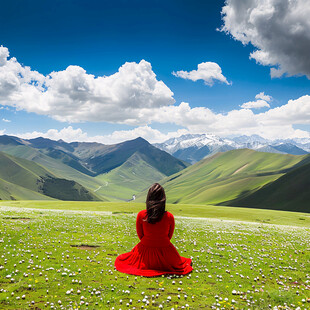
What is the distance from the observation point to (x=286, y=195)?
15588 cm

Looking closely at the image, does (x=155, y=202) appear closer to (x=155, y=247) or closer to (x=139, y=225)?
(x=139, y=225)

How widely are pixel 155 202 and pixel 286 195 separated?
172m

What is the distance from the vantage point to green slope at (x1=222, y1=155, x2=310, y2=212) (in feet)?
465

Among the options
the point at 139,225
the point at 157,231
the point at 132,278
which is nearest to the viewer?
the point at 132,278

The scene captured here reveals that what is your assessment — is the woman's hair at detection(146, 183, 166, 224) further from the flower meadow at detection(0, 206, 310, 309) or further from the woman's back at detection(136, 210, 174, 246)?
the flower meadow at detection(0, 206, 310, 309)

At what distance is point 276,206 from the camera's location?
146125mm

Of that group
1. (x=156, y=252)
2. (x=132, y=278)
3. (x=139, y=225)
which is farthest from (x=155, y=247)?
(x=132, y=278)

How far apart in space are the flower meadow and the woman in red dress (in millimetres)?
575

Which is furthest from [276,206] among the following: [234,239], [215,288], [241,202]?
[215,288]

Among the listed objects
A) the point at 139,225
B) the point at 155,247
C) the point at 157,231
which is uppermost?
the point at 139,225

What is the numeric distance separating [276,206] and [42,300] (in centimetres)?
16267

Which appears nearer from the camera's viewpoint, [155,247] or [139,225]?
[155,247]

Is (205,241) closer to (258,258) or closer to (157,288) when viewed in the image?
(258,258)

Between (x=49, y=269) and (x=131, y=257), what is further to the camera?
(x=131, y=257)
